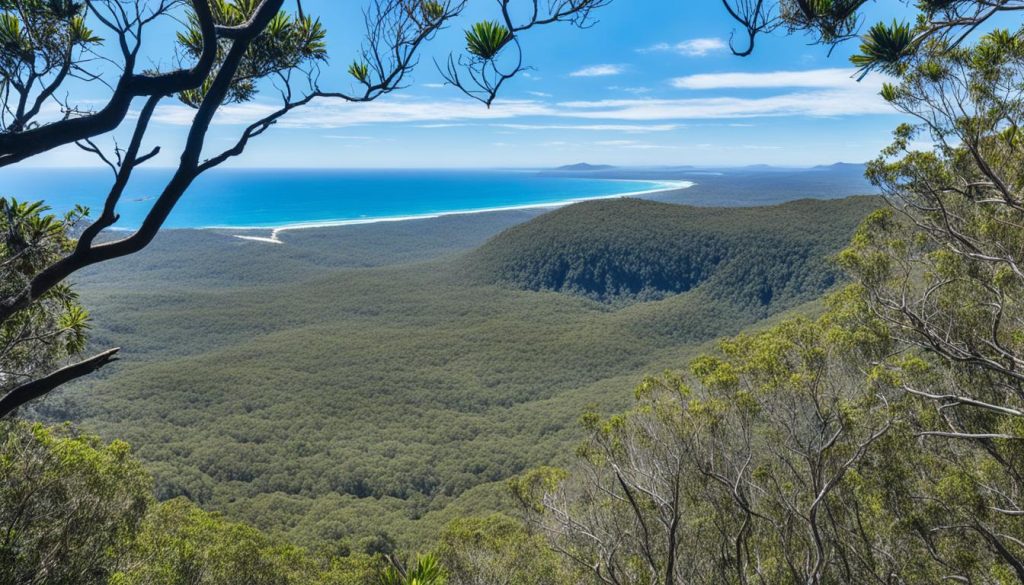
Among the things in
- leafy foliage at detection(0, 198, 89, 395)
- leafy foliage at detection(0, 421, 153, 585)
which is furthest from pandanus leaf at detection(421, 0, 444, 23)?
leafy foliage at detection(0, 421, 153, 585)

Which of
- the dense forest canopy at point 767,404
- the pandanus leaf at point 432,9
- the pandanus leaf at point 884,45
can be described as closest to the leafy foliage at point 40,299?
the dense forest canopy at point 767,404

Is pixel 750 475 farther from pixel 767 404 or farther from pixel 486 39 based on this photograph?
pixel 486 39

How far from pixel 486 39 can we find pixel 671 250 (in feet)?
429

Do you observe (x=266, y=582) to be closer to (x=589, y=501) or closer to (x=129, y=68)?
(x=589, y=501)

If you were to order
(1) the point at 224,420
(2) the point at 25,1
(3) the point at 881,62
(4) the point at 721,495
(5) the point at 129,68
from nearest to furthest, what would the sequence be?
(5) the point at 129,68 < (2) the point at 25,1 < (3) the point at 881,62 < (4) the point at 721,495 < (1) the point at 224,420

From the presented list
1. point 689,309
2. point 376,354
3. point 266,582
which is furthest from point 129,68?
point 689,309

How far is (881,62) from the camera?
5.85 metres

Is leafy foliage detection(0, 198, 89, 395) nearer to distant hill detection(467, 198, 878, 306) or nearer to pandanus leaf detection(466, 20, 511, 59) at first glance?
pandanus leaf detection(466, 20, 511, 59)

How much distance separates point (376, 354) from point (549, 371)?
91.3ft

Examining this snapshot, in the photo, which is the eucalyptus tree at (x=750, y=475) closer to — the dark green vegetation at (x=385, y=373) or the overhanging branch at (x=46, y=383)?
the overhanging branch at (x=46, y=383)

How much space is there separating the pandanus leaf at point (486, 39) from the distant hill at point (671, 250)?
103520 millimetres

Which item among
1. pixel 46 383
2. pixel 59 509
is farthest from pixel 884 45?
pixel 59 509

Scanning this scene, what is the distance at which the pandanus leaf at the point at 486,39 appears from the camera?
4.20 metres

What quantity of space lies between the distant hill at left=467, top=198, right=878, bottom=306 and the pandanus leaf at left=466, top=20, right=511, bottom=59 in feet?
340
